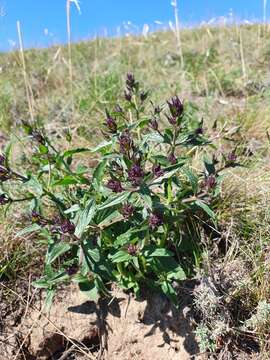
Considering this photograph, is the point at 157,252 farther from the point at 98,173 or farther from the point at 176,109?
the point at 176,109

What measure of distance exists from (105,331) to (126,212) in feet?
2.25

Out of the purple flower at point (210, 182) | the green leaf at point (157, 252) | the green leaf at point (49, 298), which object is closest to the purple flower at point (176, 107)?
the purple flower at point (210, 182)

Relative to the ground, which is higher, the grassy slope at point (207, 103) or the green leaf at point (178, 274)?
the grassy slope at point (207, 103)

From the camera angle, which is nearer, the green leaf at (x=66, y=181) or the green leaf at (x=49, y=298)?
the green leaf at (x=66, y=181)

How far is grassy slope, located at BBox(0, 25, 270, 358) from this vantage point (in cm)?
197

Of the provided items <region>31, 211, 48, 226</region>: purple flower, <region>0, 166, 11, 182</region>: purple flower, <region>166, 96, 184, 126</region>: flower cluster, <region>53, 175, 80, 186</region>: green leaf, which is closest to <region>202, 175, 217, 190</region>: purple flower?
<region>166, 96, 184, 126</region>: flower cluster

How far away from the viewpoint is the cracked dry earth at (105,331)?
187cm

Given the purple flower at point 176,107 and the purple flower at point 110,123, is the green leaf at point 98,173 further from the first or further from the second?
the purple flower at point 176,107

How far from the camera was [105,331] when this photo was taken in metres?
1.96

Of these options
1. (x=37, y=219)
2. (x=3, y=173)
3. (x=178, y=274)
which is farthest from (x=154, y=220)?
(x=3, y=173)

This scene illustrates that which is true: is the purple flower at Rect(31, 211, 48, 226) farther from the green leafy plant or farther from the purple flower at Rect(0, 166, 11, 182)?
the purple flower at Rect(0, 166, 11, 182)

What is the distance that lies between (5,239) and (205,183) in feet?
3.55

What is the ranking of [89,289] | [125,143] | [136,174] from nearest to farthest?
[136,174], [125,143], [89,289]

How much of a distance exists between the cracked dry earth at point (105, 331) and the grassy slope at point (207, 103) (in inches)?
8.0
